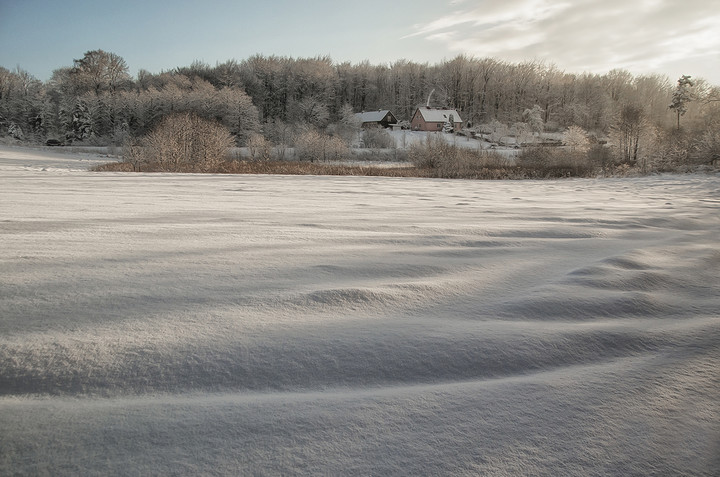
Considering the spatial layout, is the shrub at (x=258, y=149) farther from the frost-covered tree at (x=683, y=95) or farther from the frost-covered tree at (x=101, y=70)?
the frost-covered tree at (x=683, y=95)

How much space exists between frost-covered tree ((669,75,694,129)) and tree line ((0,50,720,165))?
128 mm

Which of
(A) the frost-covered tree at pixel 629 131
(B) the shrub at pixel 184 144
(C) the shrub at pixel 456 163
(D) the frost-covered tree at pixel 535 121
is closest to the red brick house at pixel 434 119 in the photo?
(D) the frost-covered tree at pixel 535 121

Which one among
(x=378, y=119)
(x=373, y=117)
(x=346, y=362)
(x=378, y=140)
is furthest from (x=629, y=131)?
(x=373, y=117)

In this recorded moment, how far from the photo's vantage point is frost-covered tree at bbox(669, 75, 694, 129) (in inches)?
1644

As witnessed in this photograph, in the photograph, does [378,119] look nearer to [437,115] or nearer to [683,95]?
[437,115]

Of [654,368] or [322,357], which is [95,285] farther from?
[654,368]

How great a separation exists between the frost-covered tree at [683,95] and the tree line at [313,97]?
0.13 metres

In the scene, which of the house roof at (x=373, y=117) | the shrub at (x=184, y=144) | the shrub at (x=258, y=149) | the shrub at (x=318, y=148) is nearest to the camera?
the shrub at (x=184, y=144)

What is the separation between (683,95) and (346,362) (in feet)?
186

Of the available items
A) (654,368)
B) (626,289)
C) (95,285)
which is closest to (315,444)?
(654,368)

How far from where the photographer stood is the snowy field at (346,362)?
0.81 m

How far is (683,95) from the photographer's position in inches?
1656

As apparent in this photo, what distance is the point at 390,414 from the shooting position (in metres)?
0.93

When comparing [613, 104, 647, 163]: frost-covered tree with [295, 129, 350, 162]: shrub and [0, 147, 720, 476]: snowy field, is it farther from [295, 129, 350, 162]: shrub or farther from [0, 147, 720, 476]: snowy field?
[0, 147, 720, 476]: snowy field
